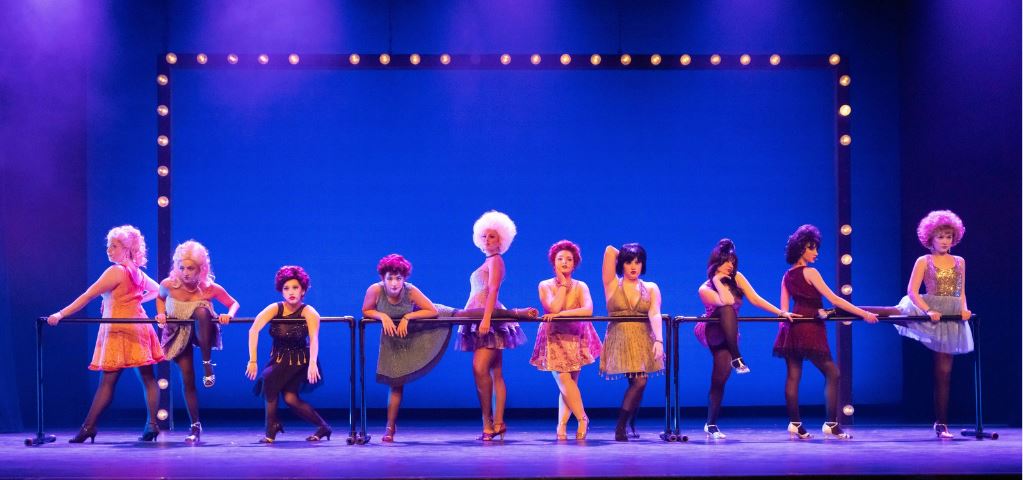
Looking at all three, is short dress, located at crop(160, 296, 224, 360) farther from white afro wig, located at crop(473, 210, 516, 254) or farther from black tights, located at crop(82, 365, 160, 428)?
white afro wig, located at crop(473, 210, 516, 254)

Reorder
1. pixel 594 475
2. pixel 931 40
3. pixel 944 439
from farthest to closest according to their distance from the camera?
pixel 931 40 → pixel 944 439 → pixel 594 475

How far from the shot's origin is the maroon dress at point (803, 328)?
23.3ft

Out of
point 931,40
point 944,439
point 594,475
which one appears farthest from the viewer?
point 931,40

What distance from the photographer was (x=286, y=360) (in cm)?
690

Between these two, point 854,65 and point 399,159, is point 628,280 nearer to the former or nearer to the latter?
point 399,159

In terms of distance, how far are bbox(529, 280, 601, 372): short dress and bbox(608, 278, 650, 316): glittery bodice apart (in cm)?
22

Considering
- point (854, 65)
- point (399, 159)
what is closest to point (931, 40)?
point (854, 65)

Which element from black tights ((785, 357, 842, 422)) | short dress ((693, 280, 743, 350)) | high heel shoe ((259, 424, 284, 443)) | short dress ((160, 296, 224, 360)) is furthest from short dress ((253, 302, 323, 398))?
black tights ((785, 357, 842, 422))

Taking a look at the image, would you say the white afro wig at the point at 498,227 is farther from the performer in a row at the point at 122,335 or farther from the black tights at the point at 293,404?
the performer in a row at the point at 122,335

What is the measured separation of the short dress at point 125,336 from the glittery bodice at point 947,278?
15.9 feet

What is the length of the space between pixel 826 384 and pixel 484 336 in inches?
83.9

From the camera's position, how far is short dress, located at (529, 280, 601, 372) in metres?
7.04

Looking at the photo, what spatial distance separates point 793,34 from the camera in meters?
8.84

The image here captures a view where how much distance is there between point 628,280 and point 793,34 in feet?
9.41
